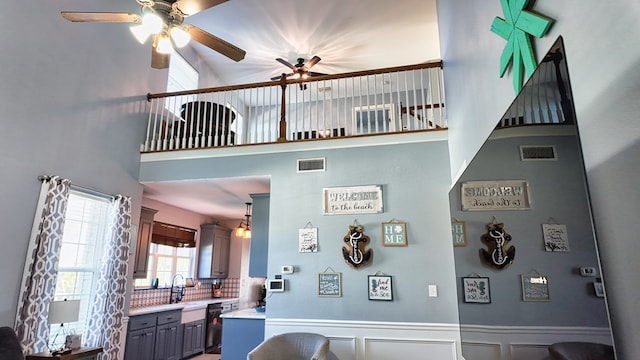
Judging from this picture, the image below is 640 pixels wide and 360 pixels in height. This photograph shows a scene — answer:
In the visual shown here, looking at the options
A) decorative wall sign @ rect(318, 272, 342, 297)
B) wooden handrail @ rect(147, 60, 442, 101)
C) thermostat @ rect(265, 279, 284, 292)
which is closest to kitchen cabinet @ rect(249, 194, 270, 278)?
thermostat @ rect(265, 279, 284, 292)

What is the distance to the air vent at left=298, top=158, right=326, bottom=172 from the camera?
4.71 metres

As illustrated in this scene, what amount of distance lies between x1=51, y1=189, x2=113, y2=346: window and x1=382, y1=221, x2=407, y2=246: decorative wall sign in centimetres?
351

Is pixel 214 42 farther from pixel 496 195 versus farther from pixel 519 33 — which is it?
pixel 496 195

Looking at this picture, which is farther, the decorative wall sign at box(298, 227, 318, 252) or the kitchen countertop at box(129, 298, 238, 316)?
the kitchen countertop at box(129, 298, 238, 316)

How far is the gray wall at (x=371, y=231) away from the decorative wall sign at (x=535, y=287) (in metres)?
2.76

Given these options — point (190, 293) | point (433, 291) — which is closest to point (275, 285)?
point (433, 291)

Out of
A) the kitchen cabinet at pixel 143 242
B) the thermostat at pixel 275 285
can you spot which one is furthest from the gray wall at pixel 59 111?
the thermostat at pixel 275 285

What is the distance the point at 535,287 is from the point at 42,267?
14.0ft

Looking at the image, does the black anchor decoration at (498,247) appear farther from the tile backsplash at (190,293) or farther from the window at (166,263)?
the window at (166,263)

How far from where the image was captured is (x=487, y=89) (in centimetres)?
242

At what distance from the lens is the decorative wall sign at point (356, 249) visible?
4.27m

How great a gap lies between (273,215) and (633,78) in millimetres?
4073

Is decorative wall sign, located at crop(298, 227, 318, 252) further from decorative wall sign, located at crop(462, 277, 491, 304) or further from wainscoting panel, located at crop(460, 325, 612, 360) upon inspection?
wainscoting panel, located at crop(460, 325, 612, 360)

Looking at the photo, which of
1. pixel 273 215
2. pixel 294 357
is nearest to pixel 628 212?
pixel 294 357
